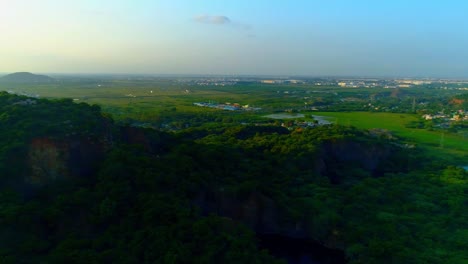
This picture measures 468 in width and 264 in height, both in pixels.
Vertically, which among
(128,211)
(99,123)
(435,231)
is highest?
(99,123)

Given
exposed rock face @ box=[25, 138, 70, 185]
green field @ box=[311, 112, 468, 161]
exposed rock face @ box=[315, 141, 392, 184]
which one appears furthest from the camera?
green field @ box=[311, 112, 468, 161]

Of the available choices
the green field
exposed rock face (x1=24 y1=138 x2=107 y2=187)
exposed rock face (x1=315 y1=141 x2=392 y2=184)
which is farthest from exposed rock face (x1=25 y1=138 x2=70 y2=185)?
the green field

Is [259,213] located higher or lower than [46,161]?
lower

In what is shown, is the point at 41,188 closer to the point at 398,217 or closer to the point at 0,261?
the point at 0,261

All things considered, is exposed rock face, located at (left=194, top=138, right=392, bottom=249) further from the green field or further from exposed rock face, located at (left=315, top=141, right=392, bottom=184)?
the green field

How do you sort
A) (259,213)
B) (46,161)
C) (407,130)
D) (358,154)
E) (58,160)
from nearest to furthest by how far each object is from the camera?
(46,161), (58,160), (259,213), (358,154), (407,130)

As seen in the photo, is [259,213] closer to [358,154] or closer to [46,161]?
[46,161]

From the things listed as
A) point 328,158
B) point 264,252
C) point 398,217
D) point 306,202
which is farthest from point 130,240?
point 328,158

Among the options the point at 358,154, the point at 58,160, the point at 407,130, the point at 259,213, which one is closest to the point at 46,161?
the point at 58,160
